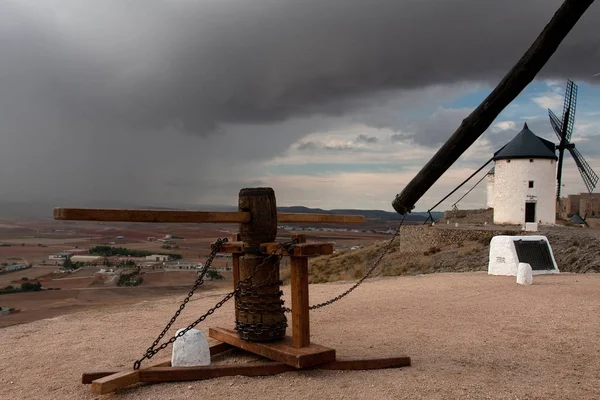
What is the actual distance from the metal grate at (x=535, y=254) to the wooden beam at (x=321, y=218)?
8716 millimetres

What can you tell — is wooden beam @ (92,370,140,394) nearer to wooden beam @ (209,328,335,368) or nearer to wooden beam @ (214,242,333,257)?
wooden beam @ (209,328,335,368)

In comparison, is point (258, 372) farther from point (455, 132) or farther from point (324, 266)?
point (324, 266)

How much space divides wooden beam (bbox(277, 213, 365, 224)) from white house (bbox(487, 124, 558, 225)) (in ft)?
82.1

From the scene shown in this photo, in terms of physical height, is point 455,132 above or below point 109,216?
above

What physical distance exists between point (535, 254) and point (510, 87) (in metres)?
10.9

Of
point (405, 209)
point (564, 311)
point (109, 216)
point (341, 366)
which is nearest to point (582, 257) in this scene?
point (564, 311)

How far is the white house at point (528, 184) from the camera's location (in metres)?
29.5

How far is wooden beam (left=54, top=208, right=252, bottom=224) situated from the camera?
4.99 m

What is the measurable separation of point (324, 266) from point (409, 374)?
22307 mm

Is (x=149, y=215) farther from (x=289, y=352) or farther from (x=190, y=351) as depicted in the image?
(x=289, y=352)

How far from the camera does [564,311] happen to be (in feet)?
30.2

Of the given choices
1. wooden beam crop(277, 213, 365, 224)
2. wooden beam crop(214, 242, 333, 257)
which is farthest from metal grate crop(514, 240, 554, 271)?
wooden beam crop(214, 242, 333, 257)

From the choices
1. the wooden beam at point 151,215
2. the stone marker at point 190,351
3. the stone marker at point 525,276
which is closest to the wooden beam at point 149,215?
the wooden beam at point 151,215

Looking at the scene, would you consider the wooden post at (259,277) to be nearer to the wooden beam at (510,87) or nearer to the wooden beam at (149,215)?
the wooden beam at (149,215)
